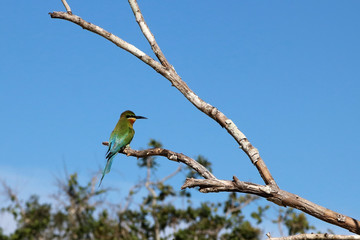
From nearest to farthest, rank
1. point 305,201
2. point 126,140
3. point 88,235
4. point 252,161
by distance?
point 305,201 → point 252,161 → point 126,140 → point 88,235

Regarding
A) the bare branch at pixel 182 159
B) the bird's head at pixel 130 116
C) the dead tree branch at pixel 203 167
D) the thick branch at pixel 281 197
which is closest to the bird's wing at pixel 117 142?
the bird's head at pixel 130 116

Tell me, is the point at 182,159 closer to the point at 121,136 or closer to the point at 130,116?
the point at 121,136

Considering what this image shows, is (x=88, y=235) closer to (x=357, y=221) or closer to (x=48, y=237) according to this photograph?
(x=48, y=237)

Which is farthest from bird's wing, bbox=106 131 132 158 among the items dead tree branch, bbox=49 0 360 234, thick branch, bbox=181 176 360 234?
thick branch, bbox=181 176 360 234

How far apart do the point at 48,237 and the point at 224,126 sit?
45.4 ft

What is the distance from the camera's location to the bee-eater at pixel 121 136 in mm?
6445

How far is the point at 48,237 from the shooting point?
16.5 metres

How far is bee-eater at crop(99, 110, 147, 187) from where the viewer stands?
6.45 meters

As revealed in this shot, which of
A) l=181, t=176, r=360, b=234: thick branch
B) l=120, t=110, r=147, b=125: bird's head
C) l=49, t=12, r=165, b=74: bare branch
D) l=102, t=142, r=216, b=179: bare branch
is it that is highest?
l=120, t=110, r=147, b=125: bird's head

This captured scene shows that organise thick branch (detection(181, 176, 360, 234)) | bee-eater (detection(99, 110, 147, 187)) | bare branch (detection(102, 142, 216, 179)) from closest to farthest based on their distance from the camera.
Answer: thick branch (detection(181, 176, 360, 234)) < bare branch (detection(102, 142, 216, 179)) < bee-eater (detection(99, 110, 147, 187))

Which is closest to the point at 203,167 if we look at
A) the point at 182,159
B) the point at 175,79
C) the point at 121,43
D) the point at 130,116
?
the point at 182,159

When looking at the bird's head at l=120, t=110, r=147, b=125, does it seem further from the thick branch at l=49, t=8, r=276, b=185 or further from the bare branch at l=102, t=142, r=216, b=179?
the thick branch at l=49, t=8, r=276, b=185

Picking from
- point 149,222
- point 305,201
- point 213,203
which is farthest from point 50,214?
point 305,201

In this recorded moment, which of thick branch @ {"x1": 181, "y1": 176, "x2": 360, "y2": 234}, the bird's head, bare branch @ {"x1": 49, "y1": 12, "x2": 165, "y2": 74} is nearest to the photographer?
thick branch @ {"x1": 181, "y1": 176, "x2": 360, "y2": 234}
